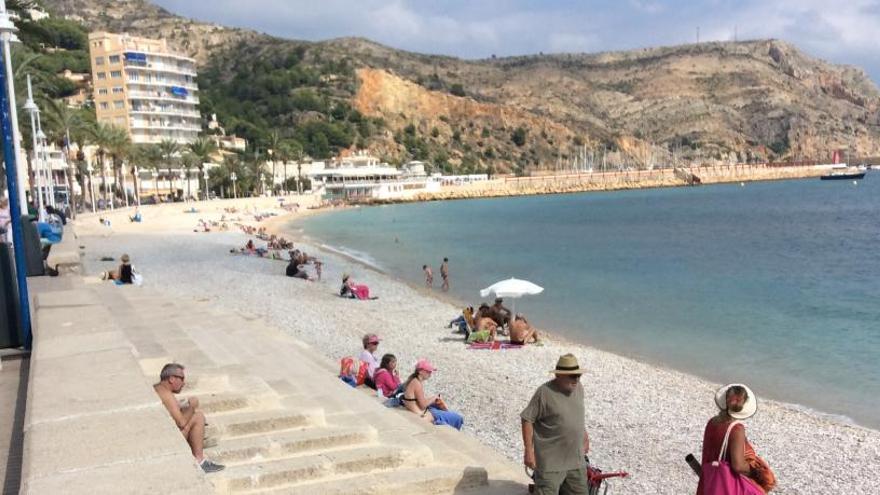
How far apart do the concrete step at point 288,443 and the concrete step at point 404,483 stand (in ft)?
2.07

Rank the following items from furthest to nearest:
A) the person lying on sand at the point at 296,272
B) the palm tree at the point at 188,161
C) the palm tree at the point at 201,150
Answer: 1. the palm tree at the point at 201,150
2. the palm tree at the point at 188,161
3. the person lying on sand at the point at 296,272

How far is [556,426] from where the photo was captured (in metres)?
5.11

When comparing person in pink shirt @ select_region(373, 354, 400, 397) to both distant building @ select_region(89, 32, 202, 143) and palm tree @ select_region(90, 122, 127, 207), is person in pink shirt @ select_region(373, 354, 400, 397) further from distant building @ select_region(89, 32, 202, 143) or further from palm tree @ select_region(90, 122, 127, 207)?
distant building @ select_region(89, 32, 202, 143)

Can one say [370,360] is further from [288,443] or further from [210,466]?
[210,466]

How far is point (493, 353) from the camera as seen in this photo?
50.4 ft

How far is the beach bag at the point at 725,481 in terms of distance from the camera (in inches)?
183

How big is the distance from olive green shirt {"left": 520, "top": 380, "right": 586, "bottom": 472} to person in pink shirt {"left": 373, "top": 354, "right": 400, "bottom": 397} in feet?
15.5

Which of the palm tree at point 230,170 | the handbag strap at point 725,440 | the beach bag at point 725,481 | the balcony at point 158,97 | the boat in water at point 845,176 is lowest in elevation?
the boat in water at point 845,176

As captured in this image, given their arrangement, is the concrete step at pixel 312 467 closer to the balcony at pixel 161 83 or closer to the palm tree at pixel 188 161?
the palm tree at pixel 188 161

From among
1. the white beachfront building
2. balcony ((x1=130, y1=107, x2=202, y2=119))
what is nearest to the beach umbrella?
balcony ((x1=130, y1=107, x2=202, y2=119))

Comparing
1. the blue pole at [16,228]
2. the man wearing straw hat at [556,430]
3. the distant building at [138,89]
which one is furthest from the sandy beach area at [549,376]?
the distant building at [138,89]

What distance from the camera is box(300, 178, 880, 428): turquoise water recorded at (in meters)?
15.8

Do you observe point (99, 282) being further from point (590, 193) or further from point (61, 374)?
point (590, 193)

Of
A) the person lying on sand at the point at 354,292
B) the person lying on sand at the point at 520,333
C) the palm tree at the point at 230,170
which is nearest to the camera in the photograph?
the person lying on sand at the point at 520,333
